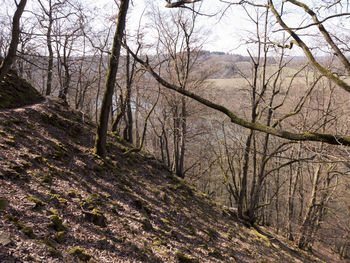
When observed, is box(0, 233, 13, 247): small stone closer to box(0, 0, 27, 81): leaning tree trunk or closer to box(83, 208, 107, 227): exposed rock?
box(83, 208, 107, 227): exposed rock

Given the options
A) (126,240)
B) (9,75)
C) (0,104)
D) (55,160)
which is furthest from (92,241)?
(9,75)

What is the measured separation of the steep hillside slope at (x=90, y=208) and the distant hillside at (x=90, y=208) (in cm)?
2

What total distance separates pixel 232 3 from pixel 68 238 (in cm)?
506

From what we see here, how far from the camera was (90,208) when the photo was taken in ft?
16.5

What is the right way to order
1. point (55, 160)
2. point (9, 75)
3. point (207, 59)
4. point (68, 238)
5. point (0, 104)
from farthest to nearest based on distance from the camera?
1. point (207, 59)
2. point (9, 75)
3. point (0, 104)
4. point (55, 160)
5. point (68, 238)

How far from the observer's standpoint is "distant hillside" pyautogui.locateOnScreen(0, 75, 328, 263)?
3717mm

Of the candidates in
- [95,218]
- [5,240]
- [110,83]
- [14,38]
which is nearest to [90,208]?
[95,218]

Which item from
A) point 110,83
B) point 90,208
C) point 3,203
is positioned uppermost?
point 110,83

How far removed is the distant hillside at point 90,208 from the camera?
3717 mm

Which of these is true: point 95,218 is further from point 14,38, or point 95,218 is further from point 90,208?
point 14,38

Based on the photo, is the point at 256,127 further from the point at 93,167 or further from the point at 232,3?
the point at 93,167

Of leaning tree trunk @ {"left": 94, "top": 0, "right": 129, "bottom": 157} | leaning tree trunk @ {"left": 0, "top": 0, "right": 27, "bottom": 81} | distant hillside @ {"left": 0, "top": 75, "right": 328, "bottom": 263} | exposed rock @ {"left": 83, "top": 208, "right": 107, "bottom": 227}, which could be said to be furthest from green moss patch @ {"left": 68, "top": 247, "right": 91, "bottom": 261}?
leaning tree trunk @ {"left": 94, "top": 0, "right": 129, "bottom": 157}

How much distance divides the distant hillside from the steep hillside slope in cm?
2

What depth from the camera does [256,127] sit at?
10.4ft
